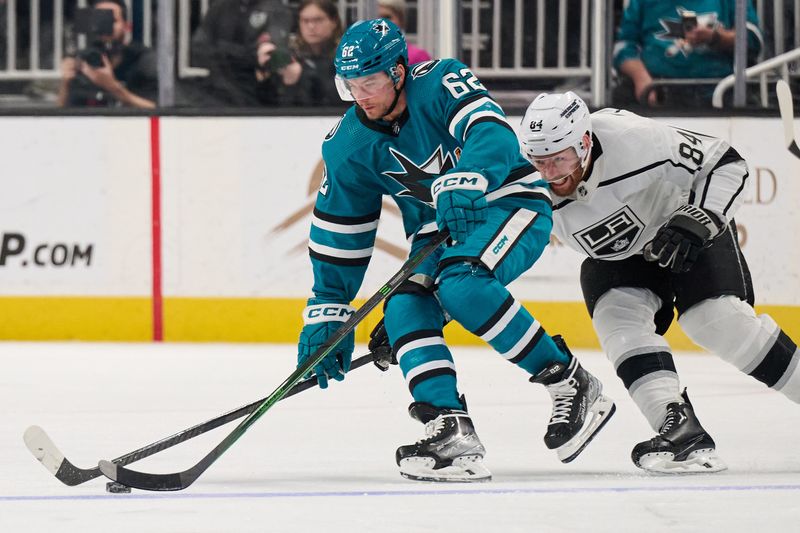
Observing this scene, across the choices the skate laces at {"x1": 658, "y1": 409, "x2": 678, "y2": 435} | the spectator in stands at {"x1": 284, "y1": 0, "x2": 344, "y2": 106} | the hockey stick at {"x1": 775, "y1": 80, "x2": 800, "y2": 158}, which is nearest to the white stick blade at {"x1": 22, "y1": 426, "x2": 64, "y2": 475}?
the skate laces at {"x1": 658, "y1": 409, "x2": 678, "y2": 435}

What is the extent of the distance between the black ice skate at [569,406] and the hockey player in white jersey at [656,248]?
5.3 inches

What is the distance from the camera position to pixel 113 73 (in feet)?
20.3

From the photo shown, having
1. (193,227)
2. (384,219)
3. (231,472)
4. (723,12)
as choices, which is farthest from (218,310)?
(231,472)

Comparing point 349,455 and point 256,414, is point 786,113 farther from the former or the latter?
point 256,414

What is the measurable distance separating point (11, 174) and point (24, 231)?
0.77 ft

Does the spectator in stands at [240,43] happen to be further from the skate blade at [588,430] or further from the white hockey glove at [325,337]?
the skate blade at [588,430]

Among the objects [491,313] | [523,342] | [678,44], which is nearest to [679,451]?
[523,342]

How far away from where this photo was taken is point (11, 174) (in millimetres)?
6031

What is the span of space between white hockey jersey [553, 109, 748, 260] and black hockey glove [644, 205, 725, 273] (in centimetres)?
7

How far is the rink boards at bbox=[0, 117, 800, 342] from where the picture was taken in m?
5.96

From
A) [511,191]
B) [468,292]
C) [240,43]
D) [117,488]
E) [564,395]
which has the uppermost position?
[240,43]

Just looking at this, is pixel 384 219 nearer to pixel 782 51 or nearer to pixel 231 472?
pixel 782 51

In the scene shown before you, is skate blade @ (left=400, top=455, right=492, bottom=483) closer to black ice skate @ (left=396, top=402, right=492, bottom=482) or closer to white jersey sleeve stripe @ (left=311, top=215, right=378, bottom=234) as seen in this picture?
black ice skate @ (left=396, top=402, right=492, bottom=482)

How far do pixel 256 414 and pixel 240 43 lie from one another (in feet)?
10.7
